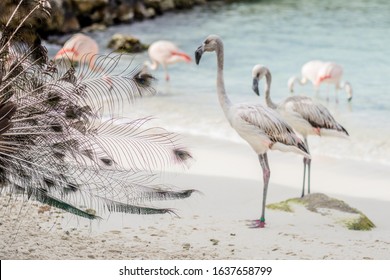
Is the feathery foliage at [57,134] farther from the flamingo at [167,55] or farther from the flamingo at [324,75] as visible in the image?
the flamingo at [167,55]

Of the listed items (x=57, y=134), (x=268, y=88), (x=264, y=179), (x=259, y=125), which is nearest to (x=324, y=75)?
(x=268, y=88)

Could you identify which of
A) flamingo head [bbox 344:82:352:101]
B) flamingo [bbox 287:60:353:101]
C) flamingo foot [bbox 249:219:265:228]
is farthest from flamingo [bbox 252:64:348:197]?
flamingo head [bbox 344:82:352:101]

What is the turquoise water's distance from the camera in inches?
353

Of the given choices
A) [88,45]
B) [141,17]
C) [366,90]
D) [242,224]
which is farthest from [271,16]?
[242,224]

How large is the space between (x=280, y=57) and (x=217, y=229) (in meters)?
8.11

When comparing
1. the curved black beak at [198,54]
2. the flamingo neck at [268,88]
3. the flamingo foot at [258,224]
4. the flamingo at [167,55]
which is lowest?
the flamingo foot at [258,224]

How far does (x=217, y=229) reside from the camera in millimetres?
5773

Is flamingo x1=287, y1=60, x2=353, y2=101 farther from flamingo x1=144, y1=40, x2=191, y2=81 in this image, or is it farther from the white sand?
the white sand

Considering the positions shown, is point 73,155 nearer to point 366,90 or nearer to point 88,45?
point 88,45

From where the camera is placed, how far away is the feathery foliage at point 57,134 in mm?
→ 4984

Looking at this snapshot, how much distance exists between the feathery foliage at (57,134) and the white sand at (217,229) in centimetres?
33

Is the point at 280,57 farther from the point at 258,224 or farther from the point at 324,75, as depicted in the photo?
the point at 258,224

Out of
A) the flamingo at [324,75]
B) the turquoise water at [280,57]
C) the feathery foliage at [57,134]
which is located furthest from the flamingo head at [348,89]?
the feathery foliage at [57,134]

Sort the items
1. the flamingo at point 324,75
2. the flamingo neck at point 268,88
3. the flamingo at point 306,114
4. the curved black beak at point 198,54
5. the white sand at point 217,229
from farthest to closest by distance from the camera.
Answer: the flamingo at point 324,75 → the flamingo at point 306,114 → the flamingo neck at point 268,88 → the curved black beak at point 198,54 → the white sand at point 217,229
